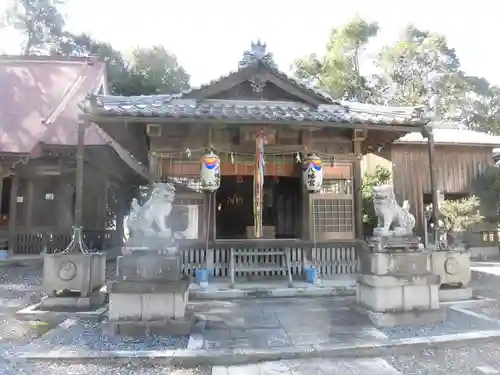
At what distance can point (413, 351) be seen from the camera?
17.4 ft

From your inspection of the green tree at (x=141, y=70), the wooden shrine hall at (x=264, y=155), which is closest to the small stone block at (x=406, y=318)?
the wooden shrine hall at (x=264, y=155)

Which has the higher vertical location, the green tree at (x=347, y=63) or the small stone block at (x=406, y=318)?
the green tree at (x=347, y=63)

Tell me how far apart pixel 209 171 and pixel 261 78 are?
323 cm

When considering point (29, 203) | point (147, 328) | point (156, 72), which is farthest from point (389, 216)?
point (156, 72)

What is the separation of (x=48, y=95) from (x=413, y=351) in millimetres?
17226

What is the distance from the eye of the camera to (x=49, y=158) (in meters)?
14.8

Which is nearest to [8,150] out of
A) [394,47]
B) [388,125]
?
[388,125]

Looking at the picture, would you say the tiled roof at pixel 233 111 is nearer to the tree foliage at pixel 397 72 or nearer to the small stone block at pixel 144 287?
the small stone block at pixel 144 287

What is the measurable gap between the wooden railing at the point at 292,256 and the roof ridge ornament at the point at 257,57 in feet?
15.6

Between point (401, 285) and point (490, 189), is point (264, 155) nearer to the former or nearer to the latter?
point (401, 285)

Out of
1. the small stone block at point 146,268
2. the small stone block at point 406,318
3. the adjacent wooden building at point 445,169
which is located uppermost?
the adjacent wooden building at point 445,169

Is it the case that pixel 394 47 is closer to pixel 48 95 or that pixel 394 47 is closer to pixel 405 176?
pixel 405 176

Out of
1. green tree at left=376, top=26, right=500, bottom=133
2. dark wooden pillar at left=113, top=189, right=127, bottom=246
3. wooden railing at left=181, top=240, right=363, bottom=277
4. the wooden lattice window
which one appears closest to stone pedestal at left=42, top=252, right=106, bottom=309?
wooden railing at left=181, top=240, right=363, bottom=277

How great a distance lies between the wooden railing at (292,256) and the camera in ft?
32.1
